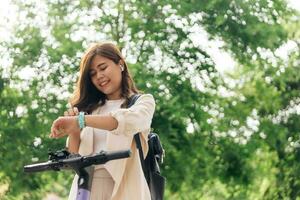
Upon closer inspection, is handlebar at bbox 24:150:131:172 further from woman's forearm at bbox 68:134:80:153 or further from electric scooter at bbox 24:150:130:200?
woman's forearm at bbox 68:134:80:153

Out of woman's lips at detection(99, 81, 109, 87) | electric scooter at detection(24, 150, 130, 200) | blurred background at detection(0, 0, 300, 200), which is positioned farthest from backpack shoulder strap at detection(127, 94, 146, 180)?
blurred background at detection(0, 0, 300, 200)

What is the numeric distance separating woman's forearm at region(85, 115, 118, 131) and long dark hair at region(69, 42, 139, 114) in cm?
32

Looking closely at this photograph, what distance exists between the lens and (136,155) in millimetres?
2934

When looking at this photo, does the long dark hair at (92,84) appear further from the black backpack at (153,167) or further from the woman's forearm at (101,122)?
the woman's forearm at (101,122)

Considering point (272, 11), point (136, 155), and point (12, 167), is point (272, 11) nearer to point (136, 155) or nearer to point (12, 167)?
point (12, 167)

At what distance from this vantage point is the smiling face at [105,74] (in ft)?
9.54

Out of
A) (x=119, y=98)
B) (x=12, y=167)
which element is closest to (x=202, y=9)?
(x=12, y=167)

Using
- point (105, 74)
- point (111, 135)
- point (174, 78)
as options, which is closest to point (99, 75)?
point (105, 74)

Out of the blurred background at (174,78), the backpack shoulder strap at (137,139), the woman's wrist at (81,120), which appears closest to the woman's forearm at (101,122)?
the woman's wrist at (81,120)

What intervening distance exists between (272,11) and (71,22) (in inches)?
121

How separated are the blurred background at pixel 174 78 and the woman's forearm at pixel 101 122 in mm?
7581

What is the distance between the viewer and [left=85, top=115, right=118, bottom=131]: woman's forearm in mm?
2592

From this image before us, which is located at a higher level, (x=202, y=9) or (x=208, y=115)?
(x=202, y=9)

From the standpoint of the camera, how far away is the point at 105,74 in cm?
292
